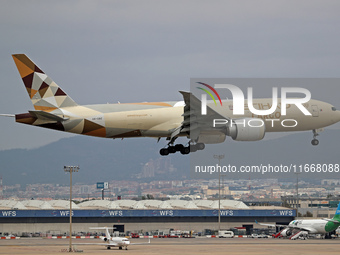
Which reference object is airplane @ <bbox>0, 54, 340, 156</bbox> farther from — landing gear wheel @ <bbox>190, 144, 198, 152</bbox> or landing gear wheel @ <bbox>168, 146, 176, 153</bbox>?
landing gear wheel @ <bbox>168, 146, 176, 153</bbox>

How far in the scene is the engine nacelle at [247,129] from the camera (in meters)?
85.4

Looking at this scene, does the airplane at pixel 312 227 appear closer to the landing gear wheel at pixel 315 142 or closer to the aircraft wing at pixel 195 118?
the landing gear wheel at pixel 315 142

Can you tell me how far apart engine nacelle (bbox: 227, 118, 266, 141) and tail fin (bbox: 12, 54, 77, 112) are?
2037 cm

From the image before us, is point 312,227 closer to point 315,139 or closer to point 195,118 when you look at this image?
point 315,139

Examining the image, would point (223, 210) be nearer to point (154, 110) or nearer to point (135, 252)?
point (135, 252)

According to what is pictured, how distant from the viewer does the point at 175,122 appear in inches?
3420

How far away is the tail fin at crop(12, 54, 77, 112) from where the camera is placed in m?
89.7

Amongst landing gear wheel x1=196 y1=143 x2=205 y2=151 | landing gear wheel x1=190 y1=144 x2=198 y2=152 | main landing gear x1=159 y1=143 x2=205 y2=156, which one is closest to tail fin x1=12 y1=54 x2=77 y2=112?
main landing gear x1=159 y1=143 x2=205 y2=156

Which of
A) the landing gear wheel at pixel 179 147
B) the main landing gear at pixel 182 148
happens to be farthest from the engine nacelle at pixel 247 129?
the landing gear wheel at pixel 179 147

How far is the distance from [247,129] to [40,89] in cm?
2721

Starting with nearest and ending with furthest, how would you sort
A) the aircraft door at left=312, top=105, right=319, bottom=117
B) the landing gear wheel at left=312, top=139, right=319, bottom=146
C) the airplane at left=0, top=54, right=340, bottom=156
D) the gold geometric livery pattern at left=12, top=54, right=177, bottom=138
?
the gold geometric livery pattern at left=12, top=54, right=177, bottom=138 < the airplane at left=0, top=54, right=340, bottom=156 < the aircraft door at left=312, top=105, right=319, bottom=117 < the landing gear wheel at left=312, top=139, right=319, bottom=146

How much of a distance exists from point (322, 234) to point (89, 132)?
69599mm

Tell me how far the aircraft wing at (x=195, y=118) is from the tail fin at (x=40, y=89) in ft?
48.1

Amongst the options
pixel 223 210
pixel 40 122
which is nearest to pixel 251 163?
pixel 40 122
